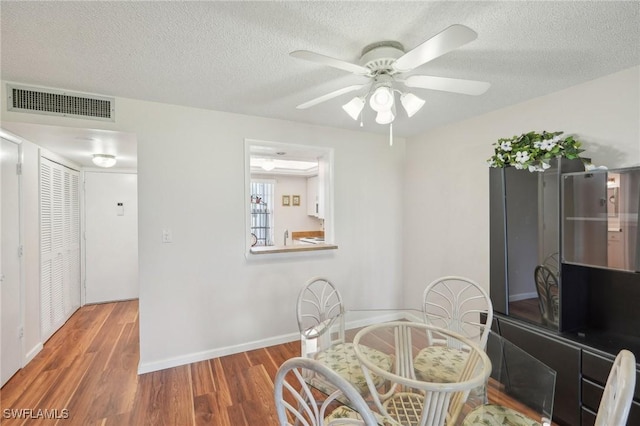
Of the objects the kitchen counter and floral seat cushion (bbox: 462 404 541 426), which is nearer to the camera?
floral seat cushion (bbox: 462 404 541 426)

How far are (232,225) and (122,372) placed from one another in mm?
1553

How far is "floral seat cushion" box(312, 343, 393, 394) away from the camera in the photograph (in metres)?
1.58

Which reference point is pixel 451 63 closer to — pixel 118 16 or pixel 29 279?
pixel 118 16

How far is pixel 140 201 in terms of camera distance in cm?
248

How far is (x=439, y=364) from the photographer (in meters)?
1.78

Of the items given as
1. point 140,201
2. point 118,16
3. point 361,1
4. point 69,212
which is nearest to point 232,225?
point 140,201

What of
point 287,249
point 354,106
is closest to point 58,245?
point 287,249

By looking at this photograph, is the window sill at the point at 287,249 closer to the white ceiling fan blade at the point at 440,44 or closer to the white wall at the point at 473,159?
the white wall at the point at 473,159

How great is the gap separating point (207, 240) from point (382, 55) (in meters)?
2.14

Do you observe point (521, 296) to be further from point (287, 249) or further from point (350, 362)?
point (287, 249)

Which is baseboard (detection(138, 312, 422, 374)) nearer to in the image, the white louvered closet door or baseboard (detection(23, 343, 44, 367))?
baseboard (detection(23, 343, 44, 367))

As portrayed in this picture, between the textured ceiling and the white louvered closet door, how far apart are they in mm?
1700

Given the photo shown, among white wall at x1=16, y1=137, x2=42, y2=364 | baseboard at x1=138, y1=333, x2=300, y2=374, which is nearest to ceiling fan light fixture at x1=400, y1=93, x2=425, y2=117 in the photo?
baseboard at x1=138, y1=333, x2=300, y2=374

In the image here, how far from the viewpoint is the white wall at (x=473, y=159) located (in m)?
1.97
